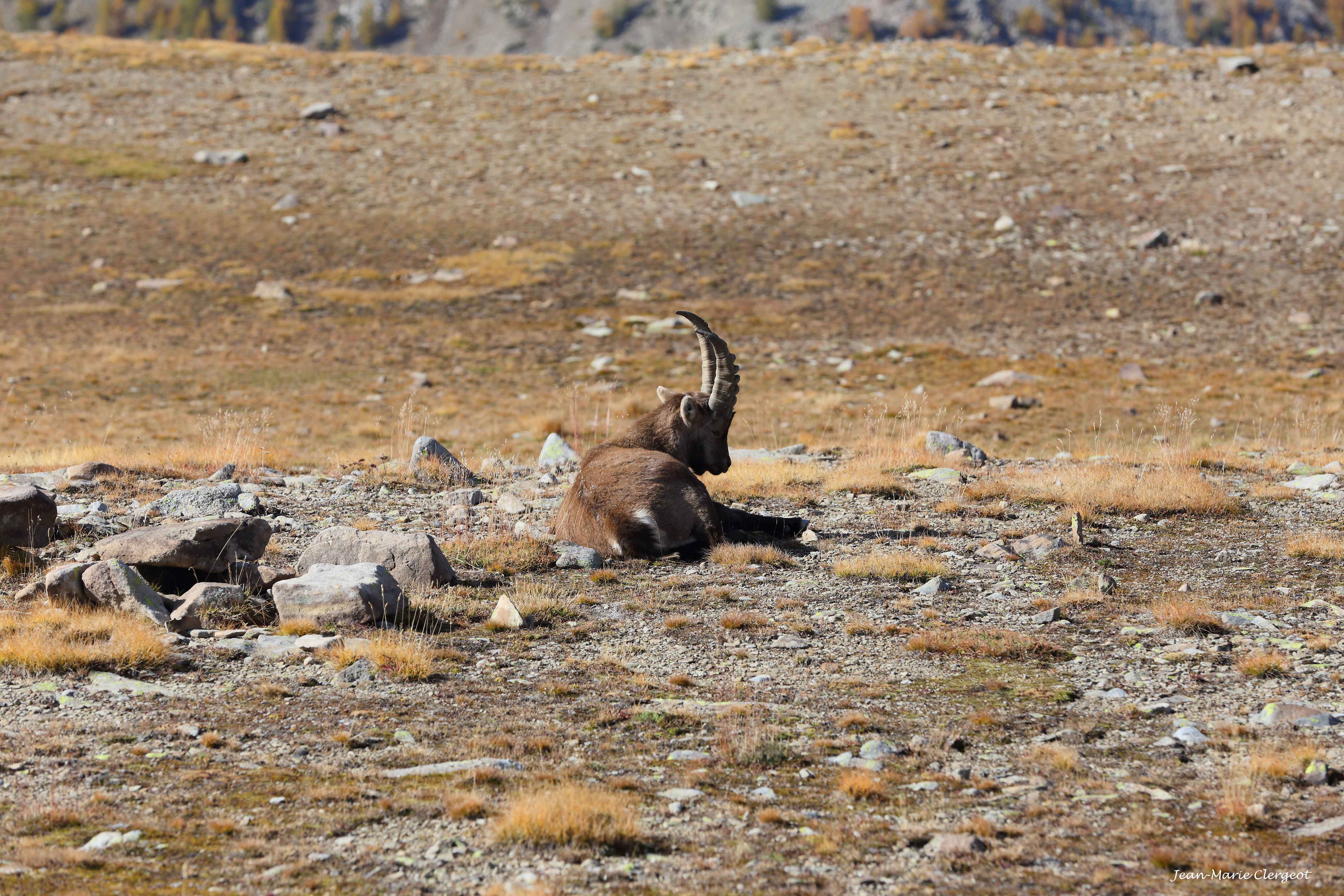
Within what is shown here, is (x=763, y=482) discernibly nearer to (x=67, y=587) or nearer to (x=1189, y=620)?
(x=1189, y=620)

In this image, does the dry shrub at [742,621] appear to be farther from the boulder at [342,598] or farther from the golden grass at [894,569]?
the boulder at [342,598]

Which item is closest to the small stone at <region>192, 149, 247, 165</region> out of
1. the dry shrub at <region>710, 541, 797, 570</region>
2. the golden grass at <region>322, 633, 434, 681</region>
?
the dry shrub at <region>710, 541, 797, 570</region>

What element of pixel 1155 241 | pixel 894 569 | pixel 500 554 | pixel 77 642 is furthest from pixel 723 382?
pixel 1155 241

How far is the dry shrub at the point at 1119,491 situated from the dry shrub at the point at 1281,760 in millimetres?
6495

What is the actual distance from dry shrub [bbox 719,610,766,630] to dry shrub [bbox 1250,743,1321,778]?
3.90m

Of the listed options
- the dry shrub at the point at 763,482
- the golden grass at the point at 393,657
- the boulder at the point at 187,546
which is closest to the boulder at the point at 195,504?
the boulder at the point at 187,546

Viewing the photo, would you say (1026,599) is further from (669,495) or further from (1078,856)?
(1078,856)

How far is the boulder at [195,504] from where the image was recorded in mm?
12523

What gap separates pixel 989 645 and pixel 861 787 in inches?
118

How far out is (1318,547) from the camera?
36.4 ft

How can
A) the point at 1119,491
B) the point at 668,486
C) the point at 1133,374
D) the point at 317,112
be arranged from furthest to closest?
the point at 317,112 < the point at 1133,374 < the point at 1119,491 < the point at 668,486

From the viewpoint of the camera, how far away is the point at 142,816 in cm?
586

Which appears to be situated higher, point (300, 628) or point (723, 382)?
point (723, 382)

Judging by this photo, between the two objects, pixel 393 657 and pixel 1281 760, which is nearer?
pixel 1281 760
